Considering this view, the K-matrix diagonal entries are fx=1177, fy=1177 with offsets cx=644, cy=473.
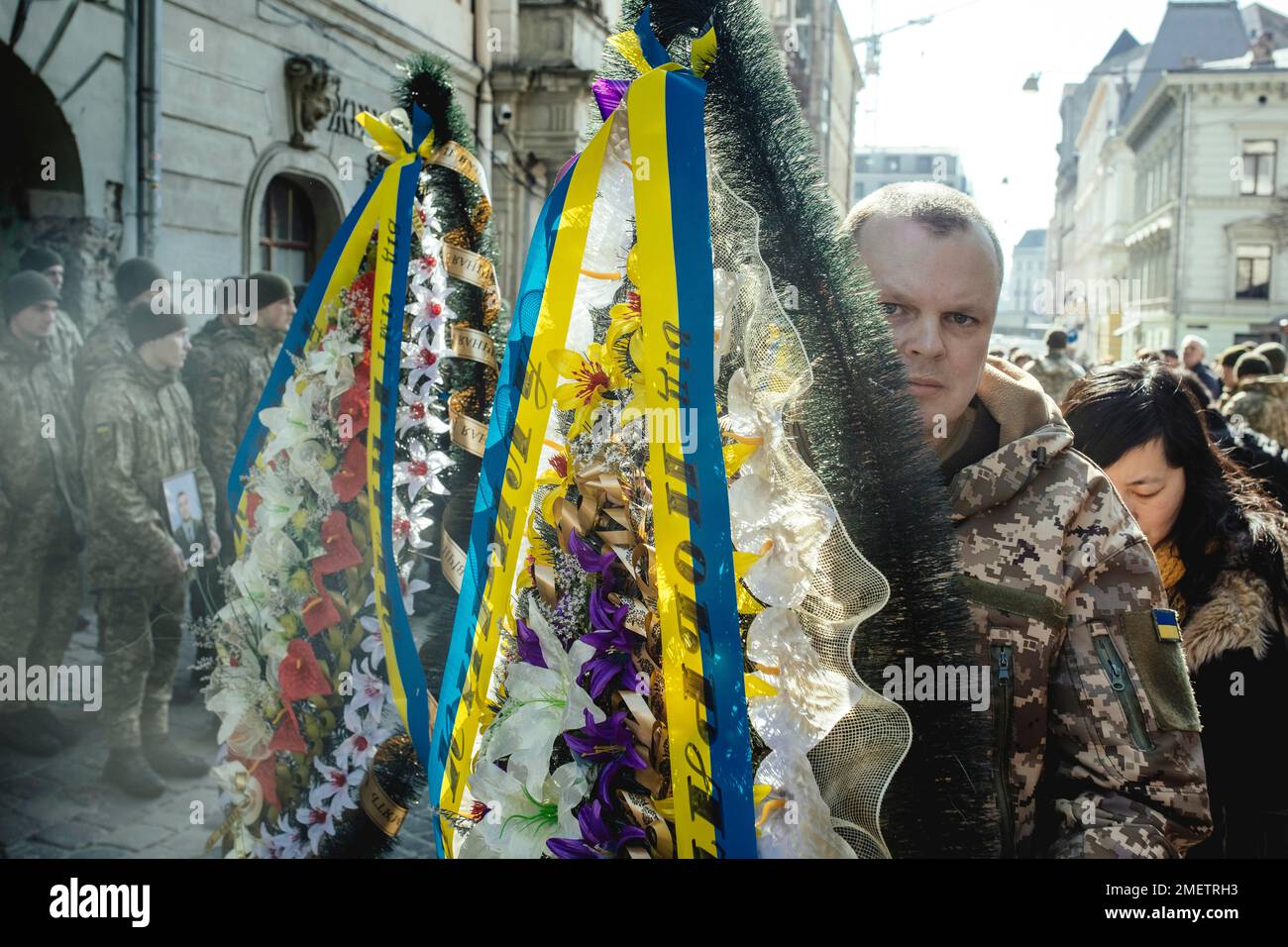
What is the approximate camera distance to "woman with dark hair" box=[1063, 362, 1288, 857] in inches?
110

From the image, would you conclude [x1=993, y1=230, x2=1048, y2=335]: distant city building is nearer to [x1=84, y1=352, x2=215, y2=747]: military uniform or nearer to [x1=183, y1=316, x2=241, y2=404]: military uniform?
[x1=183, y1=316, x2=241, y2=404]: military uniform

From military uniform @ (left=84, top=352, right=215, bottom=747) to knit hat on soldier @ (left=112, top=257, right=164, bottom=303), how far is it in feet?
2.09

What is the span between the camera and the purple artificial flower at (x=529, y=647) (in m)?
1.76

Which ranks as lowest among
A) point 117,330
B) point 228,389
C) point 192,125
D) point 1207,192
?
point 228,389

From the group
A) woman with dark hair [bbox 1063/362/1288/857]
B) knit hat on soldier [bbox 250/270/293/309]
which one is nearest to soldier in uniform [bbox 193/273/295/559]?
knit hat on soldier [bbox 250/270/293/309]

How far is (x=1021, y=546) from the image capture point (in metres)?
1.87

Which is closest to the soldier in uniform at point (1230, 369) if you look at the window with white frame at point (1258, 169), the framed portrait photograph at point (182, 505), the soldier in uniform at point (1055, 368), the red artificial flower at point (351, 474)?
the soldier in uniform at point (1055, 368)

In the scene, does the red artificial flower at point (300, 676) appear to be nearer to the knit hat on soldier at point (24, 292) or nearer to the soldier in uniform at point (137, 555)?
the soldier in uniform at point (137, 555)

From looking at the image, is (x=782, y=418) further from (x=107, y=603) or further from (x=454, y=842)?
(x=107, y=603)

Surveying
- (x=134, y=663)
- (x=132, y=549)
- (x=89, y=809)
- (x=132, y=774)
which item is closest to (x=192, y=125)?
(x=132, y=549)

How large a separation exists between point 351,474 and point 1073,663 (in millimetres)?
1976

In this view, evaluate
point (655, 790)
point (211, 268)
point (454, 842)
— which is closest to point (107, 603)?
point (454, 842)

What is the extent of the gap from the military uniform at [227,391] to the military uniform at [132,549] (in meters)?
1.08

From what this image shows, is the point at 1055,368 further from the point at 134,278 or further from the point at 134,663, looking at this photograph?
the point at 134,663
